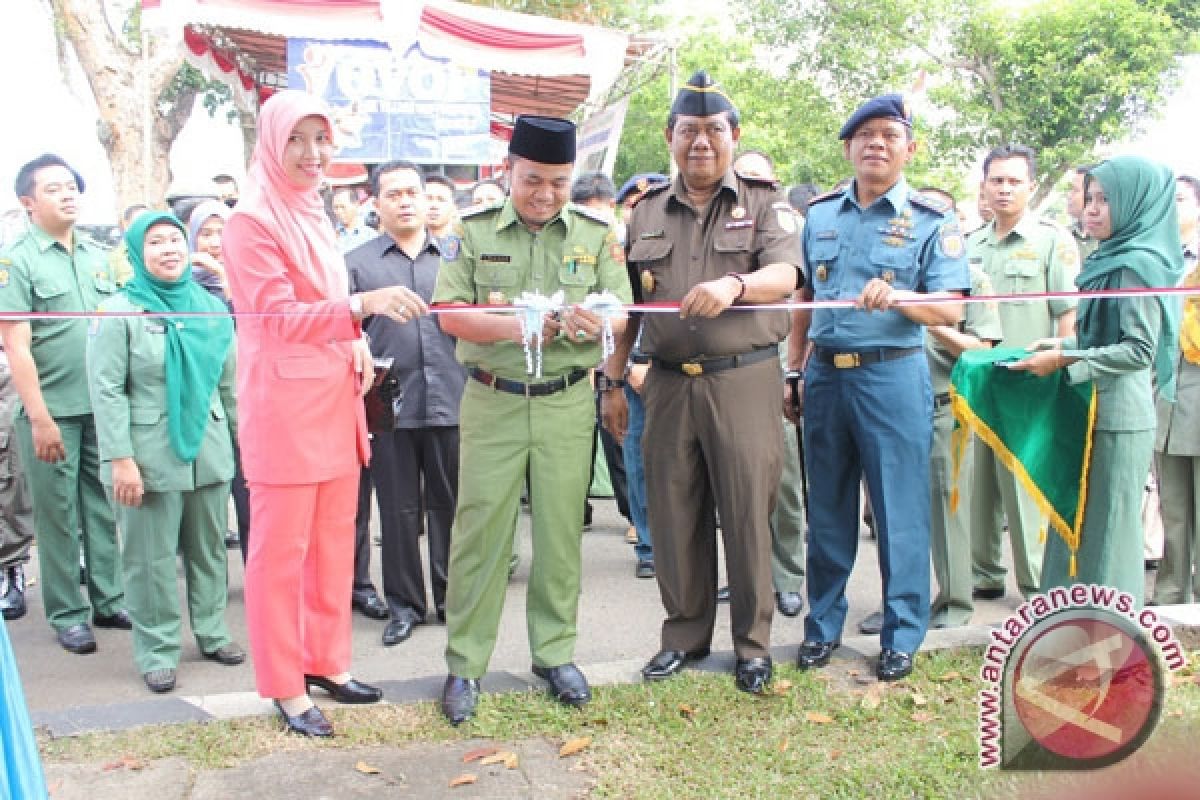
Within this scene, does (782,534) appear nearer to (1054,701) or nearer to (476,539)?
(476,539)

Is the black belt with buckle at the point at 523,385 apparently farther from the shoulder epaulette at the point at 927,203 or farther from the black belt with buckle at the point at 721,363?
the shoulder epaulette at the point at 927,203

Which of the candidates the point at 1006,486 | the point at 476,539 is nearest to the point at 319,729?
the point at 476,539

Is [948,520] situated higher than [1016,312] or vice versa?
[1016,312]

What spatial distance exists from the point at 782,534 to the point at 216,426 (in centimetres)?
271

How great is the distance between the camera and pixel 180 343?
162 inches

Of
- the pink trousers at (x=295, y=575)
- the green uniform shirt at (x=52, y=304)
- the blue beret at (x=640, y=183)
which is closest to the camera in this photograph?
the pink trousers at (x=295, y=575)

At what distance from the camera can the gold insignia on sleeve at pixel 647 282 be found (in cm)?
392

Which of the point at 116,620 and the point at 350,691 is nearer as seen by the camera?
the point at 350,691

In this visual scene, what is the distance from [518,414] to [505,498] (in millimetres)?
308

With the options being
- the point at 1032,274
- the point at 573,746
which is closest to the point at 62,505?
the point at 573,746

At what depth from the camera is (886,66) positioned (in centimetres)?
1775

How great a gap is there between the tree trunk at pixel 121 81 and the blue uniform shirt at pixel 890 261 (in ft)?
43.8

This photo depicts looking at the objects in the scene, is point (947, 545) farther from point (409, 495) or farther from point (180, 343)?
point (180, 343)

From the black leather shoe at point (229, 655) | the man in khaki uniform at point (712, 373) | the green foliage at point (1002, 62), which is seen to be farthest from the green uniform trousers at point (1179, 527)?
the green foliage at point (1002, 62)
